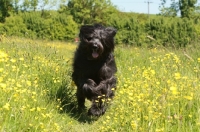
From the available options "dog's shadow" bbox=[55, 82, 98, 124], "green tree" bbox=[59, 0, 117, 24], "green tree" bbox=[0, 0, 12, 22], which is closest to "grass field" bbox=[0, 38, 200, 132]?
"dog's shadow" bbox=[55, 82, 98, 124]

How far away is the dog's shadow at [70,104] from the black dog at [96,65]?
275mm

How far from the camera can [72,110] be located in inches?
251

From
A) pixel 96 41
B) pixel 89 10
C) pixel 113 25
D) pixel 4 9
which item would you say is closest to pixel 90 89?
pixel 96 41

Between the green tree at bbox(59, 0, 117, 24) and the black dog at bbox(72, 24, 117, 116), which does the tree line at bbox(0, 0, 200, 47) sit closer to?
the green tree at bbox(59, 0, 117, 24)

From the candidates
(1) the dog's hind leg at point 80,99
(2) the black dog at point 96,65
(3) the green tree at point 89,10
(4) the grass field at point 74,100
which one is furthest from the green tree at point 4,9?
(2) the black dog at point 96,65

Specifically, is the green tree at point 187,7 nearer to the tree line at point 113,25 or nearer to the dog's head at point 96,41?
the tree line at point 113,25

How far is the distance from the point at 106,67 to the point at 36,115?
2.20 m

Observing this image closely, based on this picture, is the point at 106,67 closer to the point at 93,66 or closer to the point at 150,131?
the point at 93,66

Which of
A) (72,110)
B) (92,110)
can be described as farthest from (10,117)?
(72,110)

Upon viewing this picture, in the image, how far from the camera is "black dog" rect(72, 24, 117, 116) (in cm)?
580

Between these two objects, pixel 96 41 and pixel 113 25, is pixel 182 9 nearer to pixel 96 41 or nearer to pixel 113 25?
pixel 113 25

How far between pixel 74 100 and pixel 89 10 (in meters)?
49.5

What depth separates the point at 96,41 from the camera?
5.76m

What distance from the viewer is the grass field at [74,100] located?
357 cm
